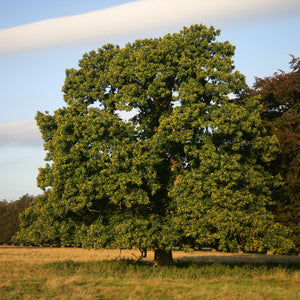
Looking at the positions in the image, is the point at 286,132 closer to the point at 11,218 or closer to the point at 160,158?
the point at 160,158

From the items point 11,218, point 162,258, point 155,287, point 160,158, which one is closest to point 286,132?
point 160,158

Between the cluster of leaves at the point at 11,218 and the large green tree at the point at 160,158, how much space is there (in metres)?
60.7

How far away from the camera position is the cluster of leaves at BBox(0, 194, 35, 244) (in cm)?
8062

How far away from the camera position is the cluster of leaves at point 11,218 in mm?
80625

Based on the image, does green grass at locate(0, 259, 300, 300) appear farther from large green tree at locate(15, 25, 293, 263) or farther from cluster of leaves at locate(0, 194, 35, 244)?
cluster of leaves at locate(0, 194, 35, 244)

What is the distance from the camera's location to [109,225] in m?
22.1

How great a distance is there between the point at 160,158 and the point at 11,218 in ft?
234

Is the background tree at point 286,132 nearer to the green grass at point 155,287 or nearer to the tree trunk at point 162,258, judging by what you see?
the green grass at point 155,287

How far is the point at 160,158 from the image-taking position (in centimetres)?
2186

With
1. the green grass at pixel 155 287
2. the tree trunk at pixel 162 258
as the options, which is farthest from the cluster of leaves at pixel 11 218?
the green grass at pixel 155 287

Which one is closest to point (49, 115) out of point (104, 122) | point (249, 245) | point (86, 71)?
point (86, 71)

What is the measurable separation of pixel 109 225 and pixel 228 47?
14387 mm

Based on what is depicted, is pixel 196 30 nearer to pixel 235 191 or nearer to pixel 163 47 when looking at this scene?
pixel 163 47

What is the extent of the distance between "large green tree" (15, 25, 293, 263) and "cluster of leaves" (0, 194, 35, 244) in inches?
2389
